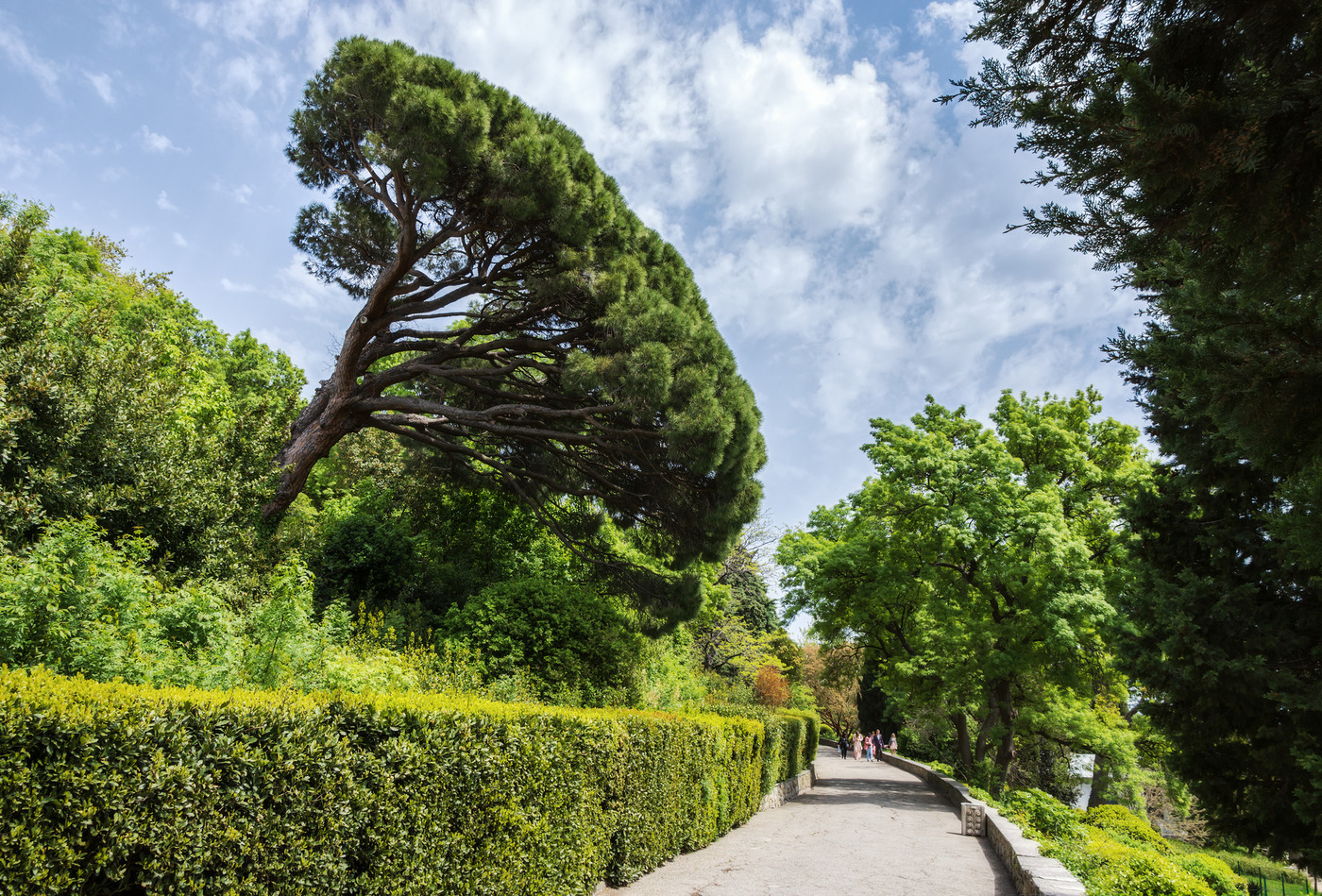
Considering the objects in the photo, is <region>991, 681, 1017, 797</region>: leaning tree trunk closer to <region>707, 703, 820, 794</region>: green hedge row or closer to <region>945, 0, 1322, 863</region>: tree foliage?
<region>707, 703, 820, 794</region>: green hedge row

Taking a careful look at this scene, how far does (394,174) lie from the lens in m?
11.8

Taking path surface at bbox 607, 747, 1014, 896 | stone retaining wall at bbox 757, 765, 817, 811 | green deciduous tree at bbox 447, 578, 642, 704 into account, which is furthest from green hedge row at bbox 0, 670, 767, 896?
stone retaining wall at bbox 757, 765, 817, 811

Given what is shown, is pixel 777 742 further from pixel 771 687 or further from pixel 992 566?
pixel 771 687

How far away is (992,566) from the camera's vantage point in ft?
57.4

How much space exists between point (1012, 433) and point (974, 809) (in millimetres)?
10991

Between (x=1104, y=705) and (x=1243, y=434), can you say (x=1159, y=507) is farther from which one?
(x=1104, y=705)

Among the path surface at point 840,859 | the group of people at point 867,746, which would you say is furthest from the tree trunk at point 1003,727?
the group of people at point 867,746

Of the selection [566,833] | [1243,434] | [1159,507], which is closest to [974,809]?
[1159,507]

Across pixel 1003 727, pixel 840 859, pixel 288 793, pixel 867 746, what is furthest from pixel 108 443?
pixel 867 746

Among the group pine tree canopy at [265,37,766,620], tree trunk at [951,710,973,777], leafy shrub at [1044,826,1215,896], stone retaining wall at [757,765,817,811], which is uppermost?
pine tree canopy at [265,37,766,620]

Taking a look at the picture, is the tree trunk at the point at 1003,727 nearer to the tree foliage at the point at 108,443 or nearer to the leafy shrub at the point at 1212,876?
the leafy shrub at the point at 1212,876

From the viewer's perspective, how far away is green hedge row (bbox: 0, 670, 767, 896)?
106 inches

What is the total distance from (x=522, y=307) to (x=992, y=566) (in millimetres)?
12798

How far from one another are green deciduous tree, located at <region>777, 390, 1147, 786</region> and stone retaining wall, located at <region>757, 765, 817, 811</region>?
3.55m
